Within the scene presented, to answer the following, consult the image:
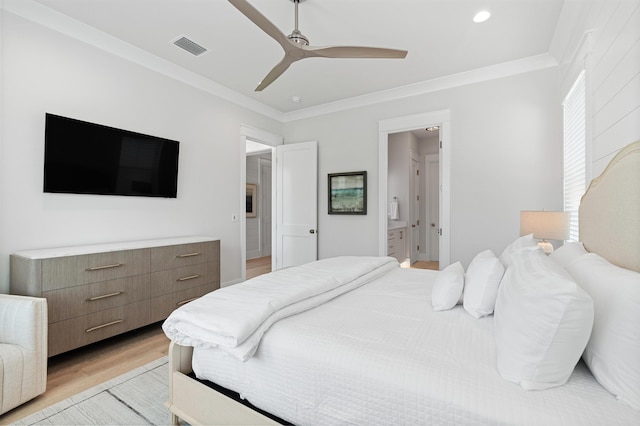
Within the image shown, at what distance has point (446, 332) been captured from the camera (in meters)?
1.33

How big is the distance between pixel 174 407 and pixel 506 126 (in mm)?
3879

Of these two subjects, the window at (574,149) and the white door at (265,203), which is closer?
the window at (574,149)

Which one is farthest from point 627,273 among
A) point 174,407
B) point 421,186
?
point 421,186

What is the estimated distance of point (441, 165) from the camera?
3707 mm

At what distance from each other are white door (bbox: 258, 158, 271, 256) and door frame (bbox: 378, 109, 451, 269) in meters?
4.05

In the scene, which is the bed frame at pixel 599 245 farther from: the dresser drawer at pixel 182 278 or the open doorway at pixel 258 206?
the open doorway at pixel 258 206

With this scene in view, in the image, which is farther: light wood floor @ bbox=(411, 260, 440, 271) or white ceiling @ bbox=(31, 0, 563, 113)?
light wood floor @ bbox=(411, 260, 440, 271)

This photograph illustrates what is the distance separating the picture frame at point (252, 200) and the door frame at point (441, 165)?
3.88m

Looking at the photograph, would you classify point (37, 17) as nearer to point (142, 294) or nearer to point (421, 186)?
point (142, 294)

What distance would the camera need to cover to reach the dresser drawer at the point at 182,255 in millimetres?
2832

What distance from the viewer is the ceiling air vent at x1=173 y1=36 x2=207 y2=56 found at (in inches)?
113

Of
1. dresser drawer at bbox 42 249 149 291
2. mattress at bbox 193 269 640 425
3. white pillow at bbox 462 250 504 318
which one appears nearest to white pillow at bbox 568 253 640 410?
mattress at bbox 193 269 640 425

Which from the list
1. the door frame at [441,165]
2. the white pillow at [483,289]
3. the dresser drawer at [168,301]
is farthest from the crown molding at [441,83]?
the dresser drawer at [168,301]

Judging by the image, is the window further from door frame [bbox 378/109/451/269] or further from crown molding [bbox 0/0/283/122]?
crown molding [bbox 0/0/283/122]
